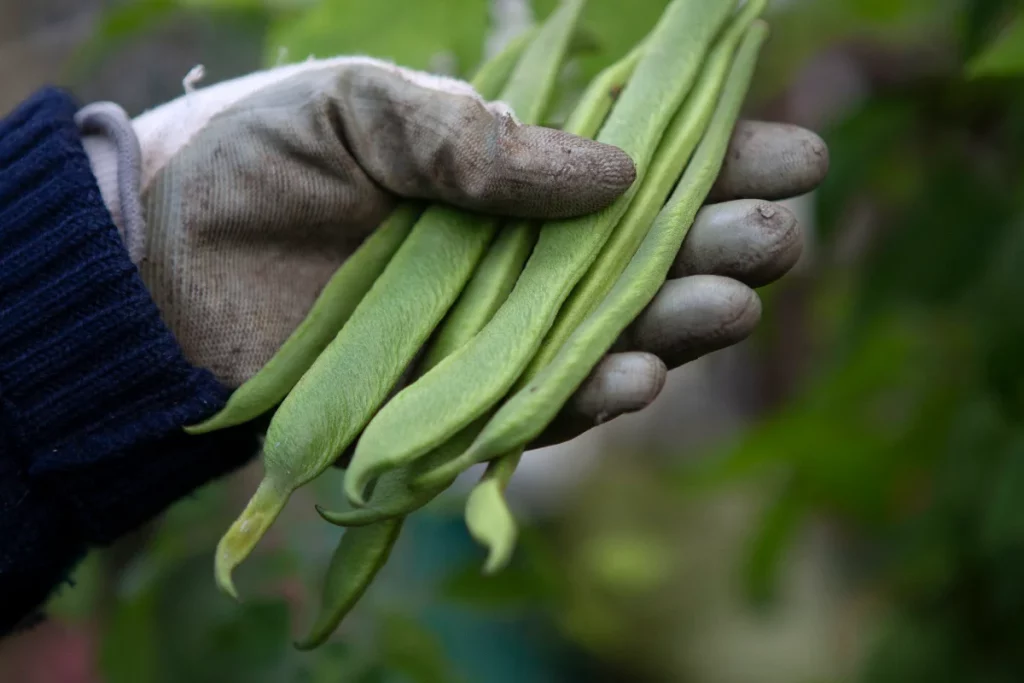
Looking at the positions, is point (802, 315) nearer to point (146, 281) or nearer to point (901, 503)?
point (901, 503)

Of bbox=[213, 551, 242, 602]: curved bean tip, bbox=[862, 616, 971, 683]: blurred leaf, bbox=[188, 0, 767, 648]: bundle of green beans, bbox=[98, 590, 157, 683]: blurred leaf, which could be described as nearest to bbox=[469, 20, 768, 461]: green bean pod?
bbox=[188, 0, 767, 648]: bundle of green beans

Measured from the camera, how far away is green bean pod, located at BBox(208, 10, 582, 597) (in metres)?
0.78

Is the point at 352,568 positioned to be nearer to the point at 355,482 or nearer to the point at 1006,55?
the point at 355,482

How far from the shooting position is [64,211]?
85 cm

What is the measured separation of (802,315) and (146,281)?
2367 millimetres

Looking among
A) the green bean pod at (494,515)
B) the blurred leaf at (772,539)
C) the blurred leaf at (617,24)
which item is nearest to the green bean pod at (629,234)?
the green bean pod at (494,515)

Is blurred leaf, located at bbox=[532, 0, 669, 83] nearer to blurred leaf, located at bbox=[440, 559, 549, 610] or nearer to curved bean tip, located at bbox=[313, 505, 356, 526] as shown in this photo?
curved bean tip, located at bbox=[313, 505, 356, 526]

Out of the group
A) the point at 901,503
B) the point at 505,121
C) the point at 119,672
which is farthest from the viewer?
the point at 901,503

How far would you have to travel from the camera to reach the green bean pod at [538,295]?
2.36 ft

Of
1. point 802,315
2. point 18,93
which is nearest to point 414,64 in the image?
point 18,93

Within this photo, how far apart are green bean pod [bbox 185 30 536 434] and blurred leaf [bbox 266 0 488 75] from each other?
0.82 feet

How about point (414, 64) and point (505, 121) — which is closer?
point (505, 121)

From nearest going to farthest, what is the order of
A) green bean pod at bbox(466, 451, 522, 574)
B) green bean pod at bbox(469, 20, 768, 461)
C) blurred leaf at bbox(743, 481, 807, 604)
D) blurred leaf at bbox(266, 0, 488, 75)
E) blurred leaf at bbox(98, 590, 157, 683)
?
green bean pod at bbox(466, 451, 522, 574) → green bean pod at bbox(469, 20, 768, 461) → blurred leaf at bbox(266, 0, 488, 75) → blurred leaf at bbox(98, 590, 157, 683) → blurred leaf at bbox(743, 481, 807, 604)

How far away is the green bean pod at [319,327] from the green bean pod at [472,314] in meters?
0.11
